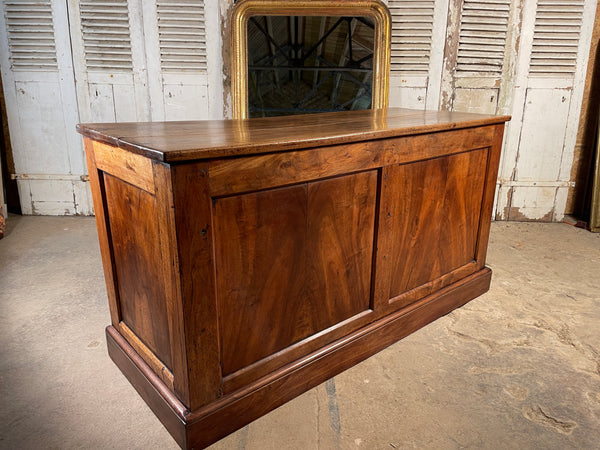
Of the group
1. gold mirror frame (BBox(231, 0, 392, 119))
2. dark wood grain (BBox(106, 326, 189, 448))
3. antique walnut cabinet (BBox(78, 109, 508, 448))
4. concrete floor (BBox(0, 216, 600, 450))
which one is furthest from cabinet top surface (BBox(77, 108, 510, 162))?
gold mirror frame (BBox(231, 0, 392, 119))

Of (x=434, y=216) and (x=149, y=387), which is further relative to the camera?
(x=434, y=216)

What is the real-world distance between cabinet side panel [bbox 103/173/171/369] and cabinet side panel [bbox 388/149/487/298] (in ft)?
3.18

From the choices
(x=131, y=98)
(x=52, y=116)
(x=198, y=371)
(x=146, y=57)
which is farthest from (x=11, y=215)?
(x=198, y=371)

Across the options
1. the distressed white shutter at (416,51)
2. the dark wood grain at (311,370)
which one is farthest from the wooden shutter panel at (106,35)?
the dark wood grain at (311,370)

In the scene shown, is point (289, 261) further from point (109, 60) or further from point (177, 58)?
point (109, 60)

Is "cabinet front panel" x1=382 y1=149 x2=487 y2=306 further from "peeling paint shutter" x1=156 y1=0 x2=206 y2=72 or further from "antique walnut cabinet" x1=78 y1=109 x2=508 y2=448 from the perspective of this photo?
"peeling paint shutter" x1=156 y1=0 x2=206 y2=72

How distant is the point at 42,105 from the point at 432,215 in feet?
10.5

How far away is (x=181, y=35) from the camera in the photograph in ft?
11.5

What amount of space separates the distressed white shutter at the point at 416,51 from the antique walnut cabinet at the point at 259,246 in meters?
1.57

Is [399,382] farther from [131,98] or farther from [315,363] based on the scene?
[131,98]

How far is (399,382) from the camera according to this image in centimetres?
182

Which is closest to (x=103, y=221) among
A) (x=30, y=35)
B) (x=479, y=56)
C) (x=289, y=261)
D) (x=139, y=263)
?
(x=139, y=263)

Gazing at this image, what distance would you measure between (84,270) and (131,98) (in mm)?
1528

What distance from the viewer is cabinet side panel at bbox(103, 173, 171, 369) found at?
4.69 feet
